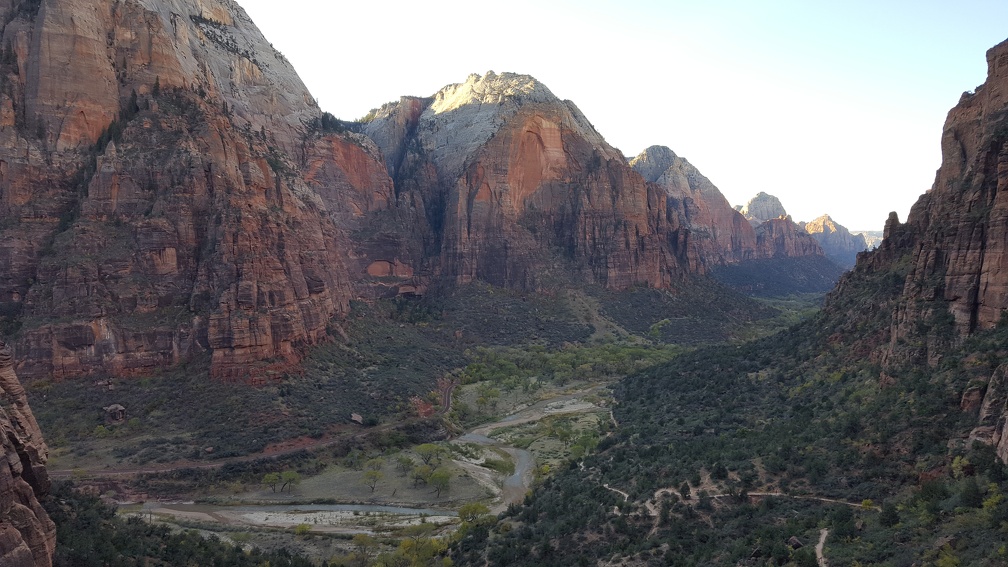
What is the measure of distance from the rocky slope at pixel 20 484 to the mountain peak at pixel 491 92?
132879 millimetres

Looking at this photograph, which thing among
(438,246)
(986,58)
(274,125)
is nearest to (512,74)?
(438,246)

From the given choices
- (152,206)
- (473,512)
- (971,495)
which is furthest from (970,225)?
(152,206)

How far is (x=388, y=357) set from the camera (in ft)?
290

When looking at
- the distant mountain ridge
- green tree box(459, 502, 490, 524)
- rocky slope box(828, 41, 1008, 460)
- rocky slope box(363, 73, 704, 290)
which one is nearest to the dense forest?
rocky slope box(828, 41, 1008, 460)

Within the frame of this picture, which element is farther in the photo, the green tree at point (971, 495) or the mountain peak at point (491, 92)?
the mountain peak at point (491, 92)

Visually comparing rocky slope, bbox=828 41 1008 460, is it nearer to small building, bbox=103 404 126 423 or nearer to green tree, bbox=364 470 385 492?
green tree, bbox=364 470 385 492

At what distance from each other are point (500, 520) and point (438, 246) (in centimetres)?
10304

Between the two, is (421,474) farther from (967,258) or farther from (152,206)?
(967,258)

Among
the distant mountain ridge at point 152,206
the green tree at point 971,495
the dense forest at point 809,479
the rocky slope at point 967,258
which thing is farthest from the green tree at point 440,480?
the green tree at point 971,495

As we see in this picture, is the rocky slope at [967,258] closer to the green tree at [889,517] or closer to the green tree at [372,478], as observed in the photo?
the green tree at [889,517]

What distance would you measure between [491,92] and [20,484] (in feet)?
493

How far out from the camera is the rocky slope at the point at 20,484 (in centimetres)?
1941

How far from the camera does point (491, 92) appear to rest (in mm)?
159750

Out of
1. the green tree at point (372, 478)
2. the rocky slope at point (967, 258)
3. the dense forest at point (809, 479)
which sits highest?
the rocky slope at point (967, 258)
